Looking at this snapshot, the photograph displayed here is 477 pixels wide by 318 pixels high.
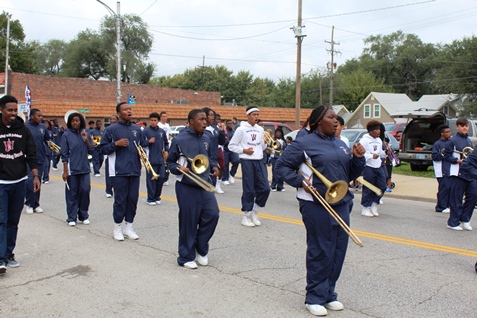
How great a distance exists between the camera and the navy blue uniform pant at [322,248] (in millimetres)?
4598

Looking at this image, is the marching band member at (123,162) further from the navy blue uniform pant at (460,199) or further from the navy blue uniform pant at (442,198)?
the navy blue uniform pant at (442,198)

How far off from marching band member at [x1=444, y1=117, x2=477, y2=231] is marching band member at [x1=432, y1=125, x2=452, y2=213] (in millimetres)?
201

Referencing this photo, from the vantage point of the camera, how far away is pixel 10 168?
5984mm

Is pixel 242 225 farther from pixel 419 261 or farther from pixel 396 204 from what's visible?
pixel 396 204

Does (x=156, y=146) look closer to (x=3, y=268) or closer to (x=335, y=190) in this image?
(x=3, y=268)

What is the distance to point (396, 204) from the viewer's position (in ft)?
40.3

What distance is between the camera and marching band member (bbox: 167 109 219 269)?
615cm

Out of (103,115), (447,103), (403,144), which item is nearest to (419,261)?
(403,144)

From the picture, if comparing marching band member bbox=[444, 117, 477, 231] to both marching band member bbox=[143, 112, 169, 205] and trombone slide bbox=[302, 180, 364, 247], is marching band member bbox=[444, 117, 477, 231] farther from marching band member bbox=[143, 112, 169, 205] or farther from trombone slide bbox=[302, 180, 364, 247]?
marching band member bbox=[143, 112, 169, 205]

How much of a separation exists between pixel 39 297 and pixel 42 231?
11.8ft

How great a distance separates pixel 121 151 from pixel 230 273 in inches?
107

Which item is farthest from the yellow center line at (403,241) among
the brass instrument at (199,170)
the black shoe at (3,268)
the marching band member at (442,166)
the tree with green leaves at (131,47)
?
the tree with green leaves at (131,47)

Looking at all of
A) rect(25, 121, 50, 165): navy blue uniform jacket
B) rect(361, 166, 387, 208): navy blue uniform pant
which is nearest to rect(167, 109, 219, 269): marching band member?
rect(361, 166, 387, 208): navy blue uniform pant

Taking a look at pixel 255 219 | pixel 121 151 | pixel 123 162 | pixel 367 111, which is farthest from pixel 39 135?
pixel 367 111
